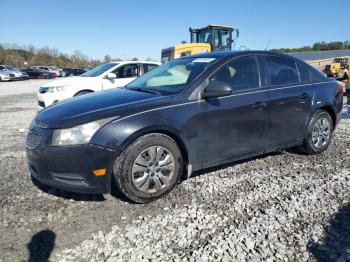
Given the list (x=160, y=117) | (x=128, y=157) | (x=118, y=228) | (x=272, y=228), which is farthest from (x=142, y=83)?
(x=272, y=228)

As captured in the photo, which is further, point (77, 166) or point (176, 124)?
point (176, 124)

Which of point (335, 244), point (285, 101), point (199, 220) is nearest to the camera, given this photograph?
point (335, 244)

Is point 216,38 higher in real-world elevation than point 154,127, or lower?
higher

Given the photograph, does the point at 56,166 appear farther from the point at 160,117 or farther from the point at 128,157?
the point at 160,117

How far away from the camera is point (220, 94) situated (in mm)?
3801

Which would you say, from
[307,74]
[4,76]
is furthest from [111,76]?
[4,76]

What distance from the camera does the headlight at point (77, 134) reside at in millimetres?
3244

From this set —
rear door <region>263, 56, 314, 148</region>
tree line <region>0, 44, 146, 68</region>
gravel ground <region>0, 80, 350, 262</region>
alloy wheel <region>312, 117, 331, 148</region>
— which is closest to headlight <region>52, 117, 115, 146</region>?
gravel ground <region>0, 80, 350, 262</region>

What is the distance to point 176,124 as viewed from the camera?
142 inches

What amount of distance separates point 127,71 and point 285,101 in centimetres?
587

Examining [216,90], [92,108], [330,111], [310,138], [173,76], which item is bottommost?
[310,138]

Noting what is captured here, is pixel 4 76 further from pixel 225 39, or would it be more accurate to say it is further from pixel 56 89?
pixel 56 89

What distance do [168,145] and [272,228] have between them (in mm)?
1334

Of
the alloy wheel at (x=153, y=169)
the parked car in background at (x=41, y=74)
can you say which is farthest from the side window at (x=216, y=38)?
the parked car in background at (x=41, y=74)
